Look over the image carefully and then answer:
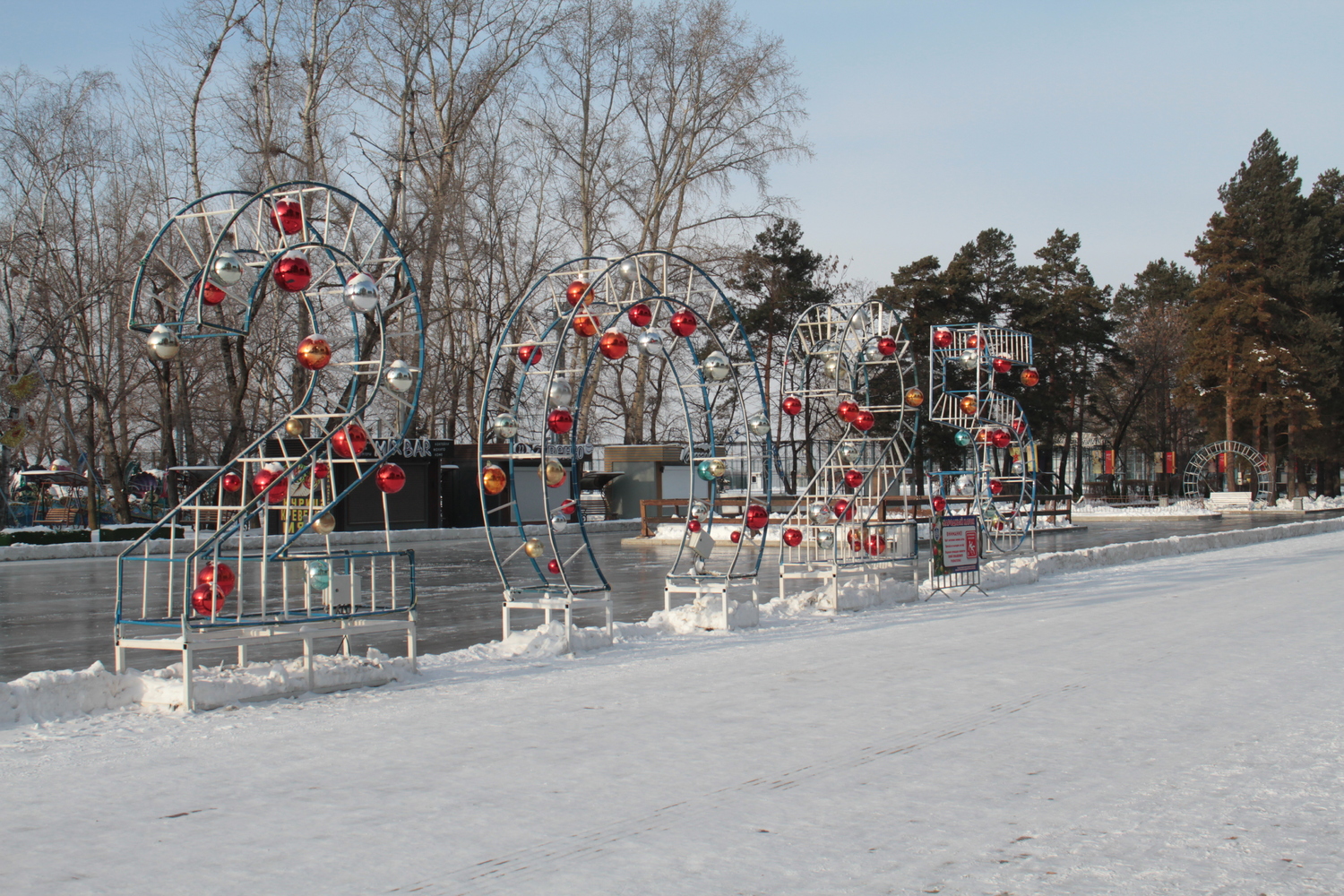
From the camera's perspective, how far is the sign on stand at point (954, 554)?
16891mm

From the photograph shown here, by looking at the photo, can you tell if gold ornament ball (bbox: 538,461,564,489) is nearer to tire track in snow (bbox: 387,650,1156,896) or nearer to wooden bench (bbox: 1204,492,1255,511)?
tire track in snow (bbox: 387,650,1156,896)

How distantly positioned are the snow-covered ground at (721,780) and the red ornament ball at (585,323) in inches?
122

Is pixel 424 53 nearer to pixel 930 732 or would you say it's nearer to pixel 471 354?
pixel 471 354

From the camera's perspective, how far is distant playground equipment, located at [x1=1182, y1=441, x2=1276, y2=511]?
56.0 meters

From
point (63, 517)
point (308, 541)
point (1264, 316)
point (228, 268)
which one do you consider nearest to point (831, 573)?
point (228, 268)

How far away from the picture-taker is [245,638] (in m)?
8.77

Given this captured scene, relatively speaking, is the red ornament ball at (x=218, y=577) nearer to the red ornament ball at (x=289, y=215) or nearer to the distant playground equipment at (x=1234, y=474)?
the red ornament ball at (x=289, y=215)

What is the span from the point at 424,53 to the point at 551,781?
3563cm

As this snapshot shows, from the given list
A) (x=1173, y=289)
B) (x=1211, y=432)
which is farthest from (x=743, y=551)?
(x=1173, y=289)

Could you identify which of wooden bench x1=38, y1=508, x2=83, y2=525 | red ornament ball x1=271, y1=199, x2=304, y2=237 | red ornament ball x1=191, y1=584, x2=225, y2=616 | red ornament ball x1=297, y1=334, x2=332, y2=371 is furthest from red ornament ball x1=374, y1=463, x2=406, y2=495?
wooden bench x1=38, y1=508, x2=83, y2=525

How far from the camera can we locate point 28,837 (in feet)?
17.4

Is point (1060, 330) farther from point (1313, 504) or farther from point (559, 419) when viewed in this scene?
point (559, 419)

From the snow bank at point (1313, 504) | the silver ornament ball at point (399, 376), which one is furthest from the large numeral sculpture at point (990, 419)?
the snow bank at point (1313, 504)

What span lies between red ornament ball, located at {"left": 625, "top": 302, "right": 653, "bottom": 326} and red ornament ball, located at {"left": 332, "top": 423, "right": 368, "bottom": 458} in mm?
3589
